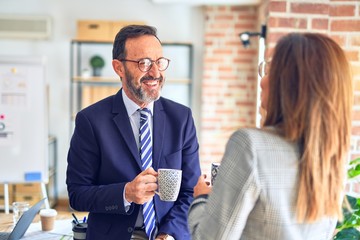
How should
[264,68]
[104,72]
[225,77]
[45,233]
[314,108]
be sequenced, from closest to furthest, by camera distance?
[314,108] → [264,68] → [45,233] → [225,77] → [104,72]

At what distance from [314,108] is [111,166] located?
2.68ft

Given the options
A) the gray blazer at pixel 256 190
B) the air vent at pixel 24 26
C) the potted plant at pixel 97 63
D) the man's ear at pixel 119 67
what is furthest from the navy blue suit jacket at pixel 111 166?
A: the air vent at pixel 24 26

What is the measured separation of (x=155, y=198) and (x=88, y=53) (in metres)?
3.74

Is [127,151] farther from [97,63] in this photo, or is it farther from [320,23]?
[97,63]

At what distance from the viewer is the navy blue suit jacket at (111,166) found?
1422 mm

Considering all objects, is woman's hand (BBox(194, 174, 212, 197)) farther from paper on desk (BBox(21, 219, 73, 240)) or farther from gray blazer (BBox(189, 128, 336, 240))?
paper on desk (BBox(21, 219, 73, 240))

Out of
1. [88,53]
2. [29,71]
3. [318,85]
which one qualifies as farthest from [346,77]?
[88,53]

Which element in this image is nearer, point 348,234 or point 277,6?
point 348,234

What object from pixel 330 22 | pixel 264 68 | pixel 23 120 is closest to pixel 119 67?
pixel 264 68

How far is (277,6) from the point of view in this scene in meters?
2.41

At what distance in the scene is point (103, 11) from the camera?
4.85m

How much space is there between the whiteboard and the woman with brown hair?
3.29 meters

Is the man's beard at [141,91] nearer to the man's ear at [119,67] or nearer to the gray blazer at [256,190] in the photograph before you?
the man's ear at [119,67]

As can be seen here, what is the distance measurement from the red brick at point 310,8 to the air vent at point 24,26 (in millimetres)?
3387
